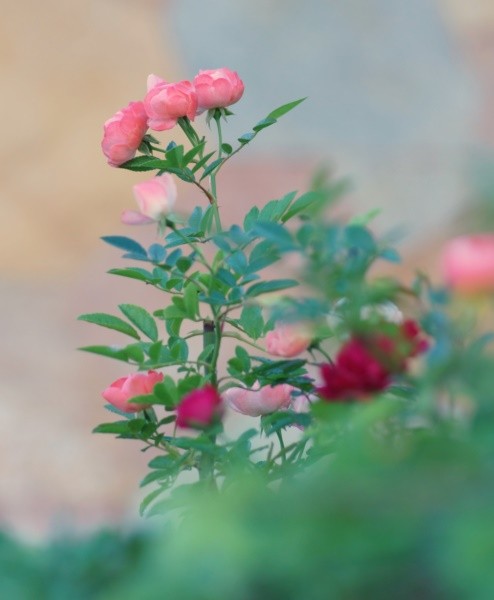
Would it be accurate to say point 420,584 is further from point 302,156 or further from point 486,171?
point 302,156

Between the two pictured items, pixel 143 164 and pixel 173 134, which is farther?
pixel 173 134

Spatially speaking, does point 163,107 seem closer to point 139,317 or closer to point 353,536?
point 139,317

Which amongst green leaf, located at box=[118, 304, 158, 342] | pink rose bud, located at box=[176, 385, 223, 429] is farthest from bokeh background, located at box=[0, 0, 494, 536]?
pink rose bud, located at box=[176, 385, 223, 429]

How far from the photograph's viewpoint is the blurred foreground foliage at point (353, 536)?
0.97ft

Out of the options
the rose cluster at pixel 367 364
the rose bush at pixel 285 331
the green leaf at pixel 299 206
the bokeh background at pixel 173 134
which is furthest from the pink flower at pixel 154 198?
the bokeh background at pixel 173 134

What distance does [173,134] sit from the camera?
3346 millimetres

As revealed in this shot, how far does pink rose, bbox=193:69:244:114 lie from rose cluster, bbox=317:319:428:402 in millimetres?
338

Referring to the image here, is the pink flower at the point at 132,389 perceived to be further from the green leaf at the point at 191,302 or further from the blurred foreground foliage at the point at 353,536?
the blurred foreground foliage at the point at 353,536

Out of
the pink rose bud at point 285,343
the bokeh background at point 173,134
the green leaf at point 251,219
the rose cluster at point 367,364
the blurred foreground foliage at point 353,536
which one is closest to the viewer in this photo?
the blurred foreground foliage at point 353,536

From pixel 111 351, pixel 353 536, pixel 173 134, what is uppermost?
pixel 173 134

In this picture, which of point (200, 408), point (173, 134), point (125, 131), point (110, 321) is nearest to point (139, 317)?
point (110, 321)

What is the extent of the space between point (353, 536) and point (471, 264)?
0.40ft

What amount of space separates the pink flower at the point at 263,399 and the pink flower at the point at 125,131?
0.59 ft

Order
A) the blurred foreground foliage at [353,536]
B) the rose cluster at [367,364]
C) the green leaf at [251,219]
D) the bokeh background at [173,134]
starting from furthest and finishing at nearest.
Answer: the bokeh background at [173,134] → the green leaf at [251,219] → the rose cluster at [367,364] → the blurred foreground foliage at [353,536]
